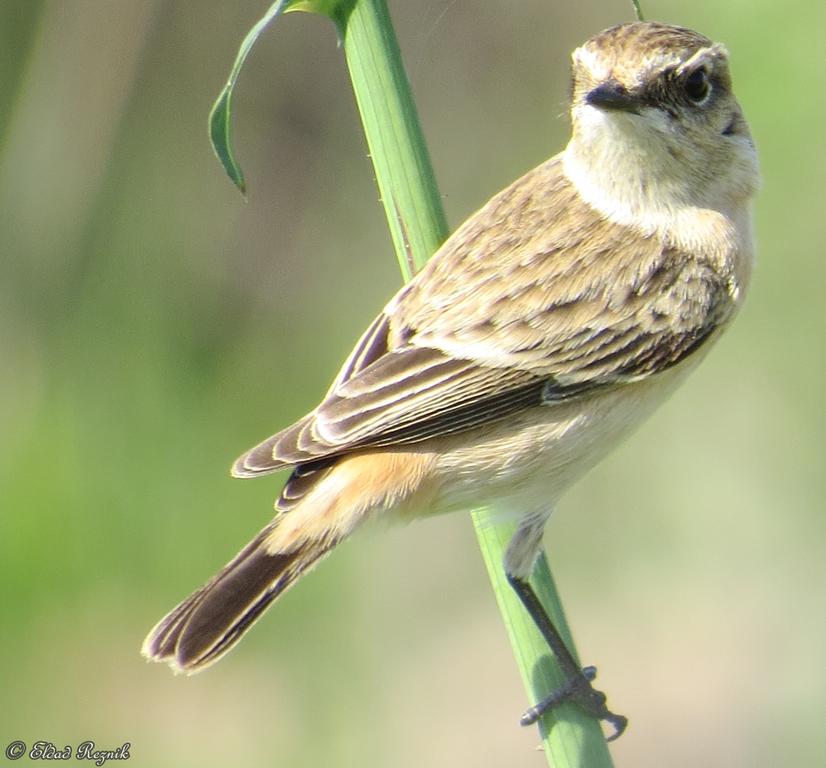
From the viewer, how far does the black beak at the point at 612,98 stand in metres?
3.26

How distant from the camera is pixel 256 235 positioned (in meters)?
7.16

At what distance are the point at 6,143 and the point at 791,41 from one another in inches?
153

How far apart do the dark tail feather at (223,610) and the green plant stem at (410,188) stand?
584 mm

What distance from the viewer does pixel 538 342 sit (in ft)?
11.8

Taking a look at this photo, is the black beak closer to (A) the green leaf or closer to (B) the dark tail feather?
(A) the green leaf

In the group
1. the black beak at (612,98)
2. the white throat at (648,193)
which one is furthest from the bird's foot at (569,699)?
the black beak at (612,98)

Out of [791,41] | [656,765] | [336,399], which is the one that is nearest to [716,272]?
[336,399]

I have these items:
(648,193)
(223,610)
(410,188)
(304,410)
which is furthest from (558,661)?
(304,410)
